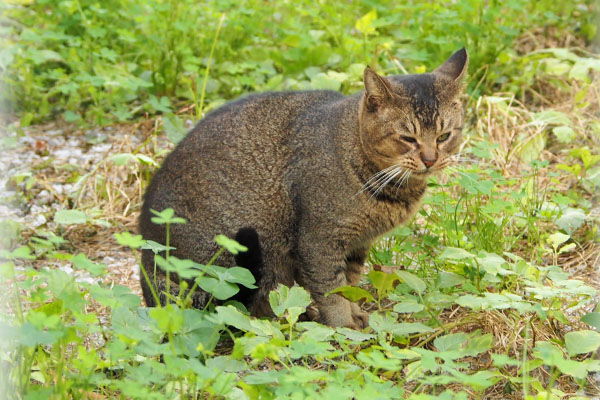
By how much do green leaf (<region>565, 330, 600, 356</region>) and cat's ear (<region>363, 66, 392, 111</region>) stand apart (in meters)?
1.30

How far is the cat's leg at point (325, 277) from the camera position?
3.43 metres

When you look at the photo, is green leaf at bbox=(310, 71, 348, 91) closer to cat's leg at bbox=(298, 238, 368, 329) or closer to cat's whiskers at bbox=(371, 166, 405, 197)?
cat's whiskers at bbox=(371, 166, 405, 197)

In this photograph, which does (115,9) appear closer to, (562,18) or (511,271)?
(562,18)

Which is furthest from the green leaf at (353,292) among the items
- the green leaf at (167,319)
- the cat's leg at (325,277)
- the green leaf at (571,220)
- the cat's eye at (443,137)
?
the green leaf at (571,220)

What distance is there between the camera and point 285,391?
2.26 m

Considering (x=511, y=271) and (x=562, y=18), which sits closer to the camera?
(x=511, y=271)

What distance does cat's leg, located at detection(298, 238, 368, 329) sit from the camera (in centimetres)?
343

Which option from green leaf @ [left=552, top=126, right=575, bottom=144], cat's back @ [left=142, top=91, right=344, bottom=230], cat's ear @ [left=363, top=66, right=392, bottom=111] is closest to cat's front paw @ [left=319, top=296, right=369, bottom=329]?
cat's back @ [left=142, top=91, right=344, bottom=230]

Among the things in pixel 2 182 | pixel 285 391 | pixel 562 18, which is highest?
pixel 562 18

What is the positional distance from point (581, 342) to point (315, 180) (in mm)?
1340

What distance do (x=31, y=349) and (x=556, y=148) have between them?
3.96 m

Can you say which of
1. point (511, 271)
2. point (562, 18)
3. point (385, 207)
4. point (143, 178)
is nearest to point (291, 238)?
point (385, 207)

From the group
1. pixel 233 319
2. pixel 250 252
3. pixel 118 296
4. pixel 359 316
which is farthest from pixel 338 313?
pixel 118 296

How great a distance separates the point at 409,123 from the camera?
3.37m
